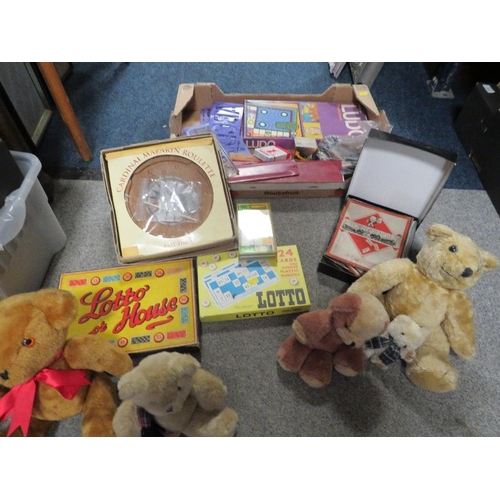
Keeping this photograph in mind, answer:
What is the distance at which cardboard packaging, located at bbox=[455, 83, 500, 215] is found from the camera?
1.28 m

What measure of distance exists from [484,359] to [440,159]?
514mm

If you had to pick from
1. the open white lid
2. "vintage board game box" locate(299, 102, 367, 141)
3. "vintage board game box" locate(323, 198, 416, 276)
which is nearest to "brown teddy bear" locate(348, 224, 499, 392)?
"vintage board game box" locate(323, 198, 416, 276)

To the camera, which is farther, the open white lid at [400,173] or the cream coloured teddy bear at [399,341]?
the open white lid at [400,173]

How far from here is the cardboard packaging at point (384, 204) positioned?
0.99 metres

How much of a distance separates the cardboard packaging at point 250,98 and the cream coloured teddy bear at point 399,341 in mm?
698

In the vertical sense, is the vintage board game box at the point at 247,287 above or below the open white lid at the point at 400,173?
below

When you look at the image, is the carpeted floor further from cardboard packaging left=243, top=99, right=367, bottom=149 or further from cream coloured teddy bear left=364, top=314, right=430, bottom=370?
cardboard packaging left=243, top=99, right=367, bottom=149

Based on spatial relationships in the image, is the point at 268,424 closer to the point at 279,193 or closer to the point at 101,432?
the point at 101,432

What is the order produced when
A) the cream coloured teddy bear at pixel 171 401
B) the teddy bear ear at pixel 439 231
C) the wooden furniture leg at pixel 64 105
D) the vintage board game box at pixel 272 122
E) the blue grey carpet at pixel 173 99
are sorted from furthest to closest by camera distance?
the blue grey carpet at pixel 173 99 → the vintage board game box at pixel 272 122 → the wooden furniture leg at pixel 64 105 → the teddy bear ear at pixel 439 231 → the cream coloured teddy bear at pixel 171 401

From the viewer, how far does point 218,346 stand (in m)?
0.96

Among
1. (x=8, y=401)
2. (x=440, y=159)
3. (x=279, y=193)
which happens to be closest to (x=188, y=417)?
(x=8, y=401)

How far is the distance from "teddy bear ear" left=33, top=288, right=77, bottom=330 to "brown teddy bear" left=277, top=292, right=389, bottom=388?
17.7 inches

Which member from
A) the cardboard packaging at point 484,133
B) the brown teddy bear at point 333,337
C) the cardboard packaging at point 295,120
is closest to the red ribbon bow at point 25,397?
the brown teddy bear at point 333,337

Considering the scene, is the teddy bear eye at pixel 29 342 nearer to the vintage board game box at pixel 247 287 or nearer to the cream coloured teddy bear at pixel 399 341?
the vintage board game box at pixel 247 287
